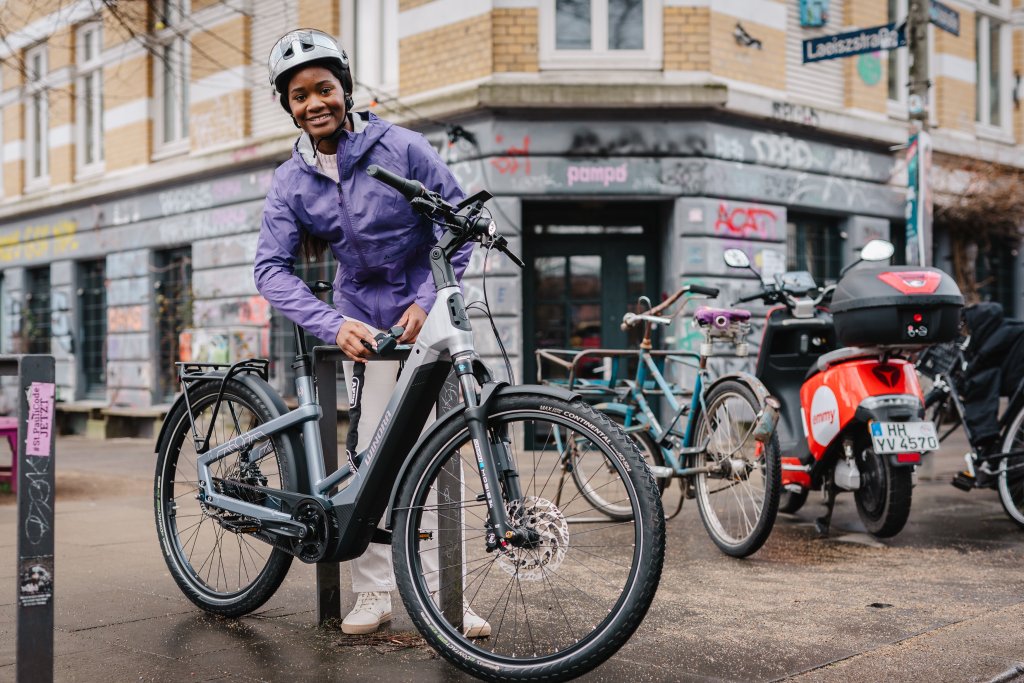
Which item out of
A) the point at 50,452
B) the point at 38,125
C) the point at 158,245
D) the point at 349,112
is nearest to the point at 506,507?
the point at 50,452

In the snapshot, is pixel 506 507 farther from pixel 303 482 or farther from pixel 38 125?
pixel 38 125

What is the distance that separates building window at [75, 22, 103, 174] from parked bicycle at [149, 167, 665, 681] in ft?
50.3

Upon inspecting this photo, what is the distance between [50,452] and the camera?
270 centimetres

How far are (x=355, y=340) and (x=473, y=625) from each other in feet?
3.25

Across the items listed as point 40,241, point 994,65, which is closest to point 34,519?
point 994,65

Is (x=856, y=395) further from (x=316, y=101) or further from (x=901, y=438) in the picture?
(x=316, y=101)

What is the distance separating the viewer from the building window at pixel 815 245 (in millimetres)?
13599

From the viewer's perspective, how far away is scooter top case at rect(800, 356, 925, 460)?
17.0 feet

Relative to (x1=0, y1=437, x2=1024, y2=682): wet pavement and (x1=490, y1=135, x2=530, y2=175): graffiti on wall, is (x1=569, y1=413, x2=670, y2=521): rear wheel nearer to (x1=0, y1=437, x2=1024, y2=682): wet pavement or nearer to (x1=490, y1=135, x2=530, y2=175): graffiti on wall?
(x1=0, y1=437, x2=1024, y2=682): wet pavement

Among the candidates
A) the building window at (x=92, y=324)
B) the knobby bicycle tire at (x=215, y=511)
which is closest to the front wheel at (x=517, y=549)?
the knobby bicycle tire at (x=215, y=511)

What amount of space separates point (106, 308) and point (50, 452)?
53.0ft

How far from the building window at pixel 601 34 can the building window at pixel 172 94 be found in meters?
6.83

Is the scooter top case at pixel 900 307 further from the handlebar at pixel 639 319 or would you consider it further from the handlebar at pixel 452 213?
the handlebar at pixel 452 213

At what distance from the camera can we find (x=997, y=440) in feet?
18.6
